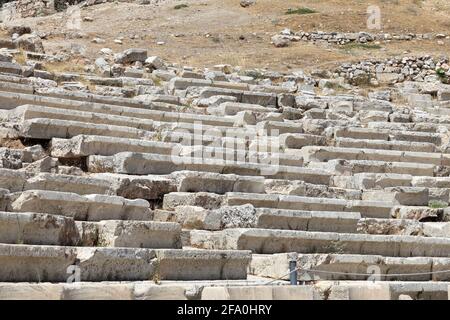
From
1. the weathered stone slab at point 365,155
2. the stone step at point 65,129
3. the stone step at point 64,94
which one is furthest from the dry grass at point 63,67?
the weathered stone slab at point 365,155

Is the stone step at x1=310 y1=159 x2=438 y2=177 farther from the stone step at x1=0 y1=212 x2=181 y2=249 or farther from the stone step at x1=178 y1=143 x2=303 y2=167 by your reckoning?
the stone step at x1=0 y1=212 x2=181 y2=249

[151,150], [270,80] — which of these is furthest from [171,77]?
[151,150]

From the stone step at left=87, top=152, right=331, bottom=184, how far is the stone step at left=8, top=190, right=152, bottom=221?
1.20 meters

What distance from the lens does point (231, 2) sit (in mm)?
32500

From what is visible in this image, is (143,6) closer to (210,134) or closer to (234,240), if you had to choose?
(210,134)

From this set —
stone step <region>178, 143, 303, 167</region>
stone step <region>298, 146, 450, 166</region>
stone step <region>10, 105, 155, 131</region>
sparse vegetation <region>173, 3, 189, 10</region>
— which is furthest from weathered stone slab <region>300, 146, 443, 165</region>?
sparse vegetation <region>173, 3, 189, 10</region>

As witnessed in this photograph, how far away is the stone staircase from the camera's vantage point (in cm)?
711

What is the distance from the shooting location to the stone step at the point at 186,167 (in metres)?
9.64

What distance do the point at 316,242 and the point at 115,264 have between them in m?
2.66

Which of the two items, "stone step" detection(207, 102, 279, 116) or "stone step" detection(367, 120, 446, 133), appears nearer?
"stone step" detection(207, 102, 279, 116)

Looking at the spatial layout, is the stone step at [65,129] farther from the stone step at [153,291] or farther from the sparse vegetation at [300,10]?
the sparse vegetation at [300,10]

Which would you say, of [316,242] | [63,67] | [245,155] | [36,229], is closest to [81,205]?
[36,229]

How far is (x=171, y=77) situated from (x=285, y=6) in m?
16.2

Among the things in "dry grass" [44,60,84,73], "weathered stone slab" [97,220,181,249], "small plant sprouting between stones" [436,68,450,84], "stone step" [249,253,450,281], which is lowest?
"small plant sprouting between stones" [436,68,450,84]
